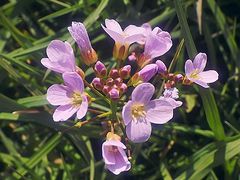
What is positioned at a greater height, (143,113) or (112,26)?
(112,26)

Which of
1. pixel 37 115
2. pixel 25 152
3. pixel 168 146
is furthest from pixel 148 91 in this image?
pixel 25 152

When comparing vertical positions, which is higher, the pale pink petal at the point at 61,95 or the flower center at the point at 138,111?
the pale pink petal at the point at 61,95

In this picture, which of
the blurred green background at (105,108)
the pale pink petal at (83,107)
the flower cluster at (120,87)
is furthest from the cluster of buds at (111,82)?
the blurred green background at (105,108)

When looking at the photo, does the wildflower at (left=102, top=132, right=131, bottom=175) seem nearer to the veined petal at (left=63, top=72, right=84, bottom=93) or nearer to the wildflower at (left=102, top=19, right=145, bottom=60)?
the veined petal at (left=63, top=72, right=84, bottom=93)

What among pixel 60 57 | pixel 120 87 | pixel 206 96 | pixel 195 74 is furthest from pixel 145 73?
pixel 206 96

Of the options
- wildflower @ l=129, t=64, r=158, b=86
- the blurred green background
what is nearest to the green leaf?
the blurred green background

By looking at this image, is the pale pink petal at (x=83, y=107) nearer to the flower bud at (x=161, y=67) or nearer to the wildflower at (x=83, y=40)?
the wildflower at (x=83, y=40)

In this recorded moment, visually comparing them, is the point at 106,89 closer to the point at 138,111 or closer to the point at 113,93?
the point at 113,93
